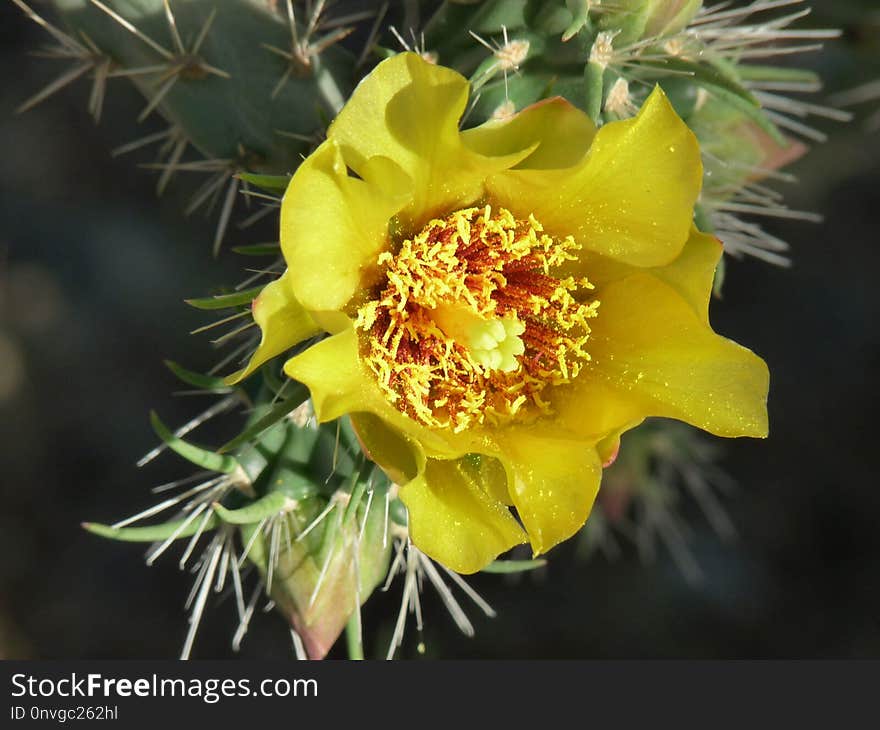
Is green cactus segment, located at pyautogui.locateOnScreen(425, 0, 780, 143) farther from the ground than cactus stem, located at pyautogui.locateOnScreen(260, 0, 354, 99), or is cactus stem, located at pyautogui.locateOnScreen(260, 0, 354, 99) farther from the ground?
cactus stem, located at pyautogui.locateOnScreen(260, 0, 354, 99)

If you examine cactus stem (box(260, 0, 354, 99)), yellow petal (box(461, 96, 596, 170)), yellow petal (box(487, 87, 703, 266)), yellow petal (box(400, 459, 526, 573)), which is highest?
cactus stem (box(260, 0, 354, 99))

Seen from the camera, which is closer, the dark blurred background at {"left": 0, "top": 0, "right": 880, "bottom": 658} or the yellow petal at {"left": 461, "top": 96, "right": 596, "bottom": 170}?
the yellow petal at {"left": 461, "top": 96, "right": 596, "bottom": 170}

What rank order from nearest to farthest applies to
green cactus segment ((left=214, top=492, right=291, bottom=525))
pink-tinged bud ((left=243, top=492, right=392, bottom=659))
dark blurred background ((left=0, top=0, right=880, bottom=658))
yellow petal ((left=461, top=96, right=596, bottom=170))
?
yellow petal ((left=461, top=96, right=596, bottom=170)) → green cactus segment ((left=214, top=492, right=291, bottom=525)) → pink-tinged bud ((left=243, top=492, right=392, bottom=659)) → dark blurred background ((left=0, top=0, right=880, bottom=658))

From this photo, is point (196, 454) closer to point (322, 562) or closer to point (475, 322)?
point (322, 562)

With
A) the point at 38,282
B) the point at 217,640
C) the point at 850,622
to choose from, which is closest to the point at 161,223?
the point at 38,282

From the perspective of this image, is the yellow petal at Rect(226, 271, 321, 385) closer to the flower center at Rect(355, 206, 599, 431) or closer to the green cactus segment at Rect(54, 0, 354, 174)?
the flower center at Rect(355, 206, 599, 431)

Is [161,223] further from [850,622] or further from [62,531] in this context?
[850,622]

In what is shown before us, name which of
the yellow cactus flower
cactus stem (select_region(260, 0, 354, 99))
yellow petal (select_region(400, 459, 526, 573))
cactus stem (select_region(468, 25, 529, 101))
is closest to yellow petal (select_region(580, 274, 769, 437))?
the yellow cactus flower

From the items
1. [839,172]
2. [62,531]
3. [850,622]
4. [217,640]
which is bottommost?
[850,622]
